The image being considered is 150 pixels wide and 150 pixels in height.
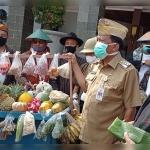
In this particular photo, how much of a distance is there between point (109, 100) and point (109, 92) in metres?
0.07

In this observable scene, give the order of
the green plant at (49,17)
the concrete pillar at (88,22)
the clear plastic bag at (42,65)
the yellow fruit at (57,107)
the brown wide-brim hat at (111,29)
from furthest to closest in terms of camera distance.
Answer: the concrete pillar at (88,22), the green plant at (49,17), the clear plastic bag at (42,65), the yellow fruit at (57,107), the brown wide-brim hat at (111,29)

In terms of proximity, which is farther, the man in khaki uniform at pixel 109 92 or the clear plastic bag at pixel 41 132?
the clear plastic bag at pixel 41 132

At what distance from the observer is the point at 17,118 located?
276 centimetres

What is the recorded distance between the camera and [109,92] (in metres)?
2.29

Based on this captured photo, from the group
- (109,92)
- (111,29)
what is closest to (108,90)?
(109,92)

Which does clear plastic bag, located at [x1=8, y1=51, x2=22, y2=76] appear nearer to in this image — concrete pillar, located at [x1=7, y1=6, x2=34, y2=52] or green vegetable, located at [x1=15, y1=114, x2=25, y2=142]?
green vegetable, located at [x1=15, y1=114, x2=25, y2=142]

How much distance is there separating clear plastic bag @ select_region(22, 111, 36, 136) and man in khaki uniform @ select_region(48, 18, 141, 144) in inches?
20.7

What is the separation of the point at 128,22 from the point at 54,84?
9239mm

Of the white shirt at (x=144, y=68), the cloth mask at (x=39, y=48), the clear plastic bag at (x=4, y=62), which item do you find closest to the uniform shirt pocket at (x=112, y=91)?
the clear plastic bag at (x=4, y=62)

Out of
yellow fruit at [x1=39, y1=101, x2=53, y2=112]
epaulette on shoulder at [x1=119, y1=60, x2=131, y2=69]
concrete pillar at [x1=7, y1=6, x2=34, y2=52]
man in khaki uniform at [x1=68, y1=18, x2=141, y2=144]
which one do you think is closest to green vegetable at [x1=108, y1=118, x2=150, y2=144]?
man in khaki uniform at [x1=68, y1=18, x2=141, y2=144]

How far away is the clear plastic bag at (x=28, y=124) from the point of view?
2.61m

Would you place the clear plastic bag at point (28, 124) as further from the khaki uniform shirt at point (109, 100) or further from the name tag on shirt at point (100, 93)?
the name tag on shirt at point (100, 93)

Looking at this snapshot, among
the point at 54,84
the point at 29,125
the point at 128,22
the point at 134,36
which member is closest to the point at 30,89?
the point at 54,84

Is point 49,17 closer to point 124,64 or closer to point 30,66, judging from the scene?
point 30,66
